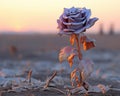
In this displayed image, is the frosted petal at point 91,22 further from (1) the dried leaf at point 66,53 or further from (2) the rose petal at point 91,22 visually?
(1) the dried leaf at point 66,53

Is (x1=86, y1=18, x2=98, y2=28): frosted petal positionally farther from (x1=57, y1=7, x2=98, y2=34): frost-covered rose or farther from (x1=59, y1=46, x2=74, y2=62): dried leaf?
(x1=59, y1=46, x2=74, y2=62): dried leaf

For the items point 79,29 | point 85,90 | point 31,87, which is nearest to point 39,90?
point 31,87

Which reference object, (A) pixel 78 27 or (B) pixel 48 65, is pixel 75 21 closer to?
(A) pixel 78 27

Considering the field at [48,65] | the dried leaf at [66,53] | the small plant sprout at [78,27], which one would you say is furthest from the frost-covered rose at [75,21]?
the field at [48,65]

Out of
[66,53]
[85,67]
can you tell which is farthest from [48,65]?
[85,67]

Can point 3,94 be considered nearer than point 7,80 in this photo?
Yes

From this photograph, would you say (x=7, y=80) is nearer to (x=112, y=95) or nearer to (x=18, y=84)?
(x=18, y=84)

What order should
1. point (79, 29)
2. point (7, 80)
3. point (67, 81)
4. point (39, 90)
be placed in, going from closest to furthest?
point (79, 29)
point (39, 90)
point (7, 80)
point (67, 81)

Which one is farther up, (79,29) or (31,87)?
(79,29)
